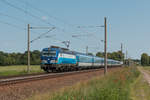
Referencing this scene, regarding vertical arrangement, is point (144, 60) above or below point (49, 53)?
below

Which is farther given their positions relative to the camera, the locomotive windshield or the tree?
the tree

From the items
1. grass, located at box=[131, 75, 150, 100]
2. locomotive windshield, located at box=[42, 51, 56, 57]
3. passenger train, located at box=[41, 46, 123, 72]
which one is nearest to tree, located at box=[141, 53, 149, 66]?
passenger train, located at box=[41, 46, 123, 72]

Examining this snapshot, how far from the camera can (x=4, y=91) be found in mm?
12656

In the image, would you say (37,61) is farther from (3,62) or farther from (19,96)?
(19,96)

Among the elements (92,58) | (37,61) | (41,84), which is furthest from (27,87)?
(37,61)

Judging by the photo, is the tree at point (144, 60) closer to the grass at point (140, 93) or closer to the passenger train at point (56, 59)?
the passenger train at point (56, 59)

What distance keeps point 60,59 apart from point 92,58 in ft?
68.2

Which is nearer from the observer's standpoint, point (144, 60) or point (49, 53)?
point (49, 53)

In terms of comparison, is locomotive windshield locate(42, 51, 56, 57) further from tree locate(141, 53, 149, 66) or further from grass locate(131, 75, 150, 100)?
tree locate(141, 53, 149, 66)

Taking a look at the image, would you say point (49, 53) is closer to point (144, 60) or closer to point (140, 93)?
point (140, 93)

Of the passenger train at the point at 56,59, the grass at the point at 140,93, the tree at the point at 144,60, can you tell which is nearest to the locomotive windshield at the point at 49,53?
the passenger train at the point at 56,59

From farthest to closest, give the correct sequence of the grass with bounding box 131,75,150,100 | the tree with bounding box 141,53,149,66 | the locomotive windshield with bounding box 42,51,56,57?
the tree with bounding box 141,53,149,66, the locomotive windshield with bounding box 42,51,56,57, the grass with bounding box 131,75,150,100

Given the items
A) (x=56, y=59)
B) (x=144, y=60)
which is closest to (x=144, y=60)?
(x=144, y=60)

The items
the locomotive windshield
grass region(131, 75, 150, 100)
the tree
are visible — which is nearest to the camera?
grass region(131, 75, 150, 100)
